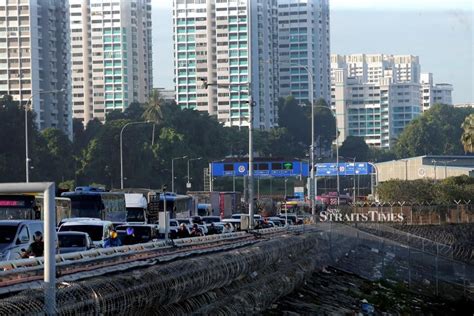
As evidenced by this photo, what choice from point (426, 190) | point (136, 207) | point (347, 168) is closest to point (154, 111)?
point (347, 168)

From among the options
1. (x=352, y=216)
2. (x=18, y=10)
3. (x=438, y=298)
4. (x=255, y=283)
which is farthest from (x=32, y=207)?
(x=18, y=10)

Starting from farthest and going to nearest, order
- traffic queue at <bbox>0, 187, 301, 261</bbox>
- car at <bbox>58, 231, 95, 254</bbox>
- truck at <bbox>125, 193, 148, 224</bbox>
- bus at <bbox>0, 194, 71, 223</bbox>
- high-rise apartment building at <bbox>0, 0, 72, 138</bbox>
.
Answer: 1. high-rise apartment building at <bbox>0, 0, 72, 138</bbox>
2. truck at <bbox>125, 193, 148, 224</bbox>
3. bus at <bbox>0, 194, 71, 223</bbox>
4. car at <bbox>58, 231, 95, 254</bbox>
5. traffic queue at <bbox>0, 187, 301, 261</bbox>

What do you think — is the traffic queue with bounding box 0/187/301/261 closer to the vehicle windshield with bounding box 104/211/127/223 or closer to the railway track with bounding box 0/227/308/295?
the vehicle windshield with bounding box 104/211/127/223

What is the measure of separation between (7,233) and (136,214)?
1449 inches

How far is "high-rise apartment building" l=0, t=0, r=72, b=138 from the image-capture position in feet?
570

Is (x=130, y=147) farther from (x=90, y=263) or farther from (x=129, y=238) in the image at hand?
(x=90, y=263)

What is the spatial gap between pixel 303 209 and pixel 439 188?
37.8ft

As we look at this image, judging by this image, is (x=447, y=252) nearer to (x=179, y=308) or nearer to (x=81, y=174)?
(x=179, y=308)

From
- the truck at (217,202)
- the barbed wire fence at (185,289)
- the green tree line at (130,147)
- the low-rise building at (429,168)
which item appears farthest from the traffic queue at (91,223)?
the low-rise building at (429,168)

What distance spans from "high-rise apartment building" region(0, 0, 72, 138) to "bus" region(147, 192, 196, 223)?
9441 cm

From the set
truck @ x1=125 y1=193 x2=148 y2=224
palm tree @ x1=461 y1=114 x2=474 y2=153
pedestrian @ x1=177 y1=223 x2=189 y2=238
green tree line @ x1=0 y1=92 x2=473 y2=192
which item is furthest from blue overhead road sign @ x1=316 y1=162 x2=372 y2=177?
pedestrian @ x1=177 y1=223 x2=189 y2=238

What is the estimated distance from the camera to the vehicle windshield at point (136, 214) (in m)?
65.1

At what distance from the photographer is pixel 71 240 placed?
31.4m

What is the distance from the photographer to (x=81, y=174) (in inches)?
4747
